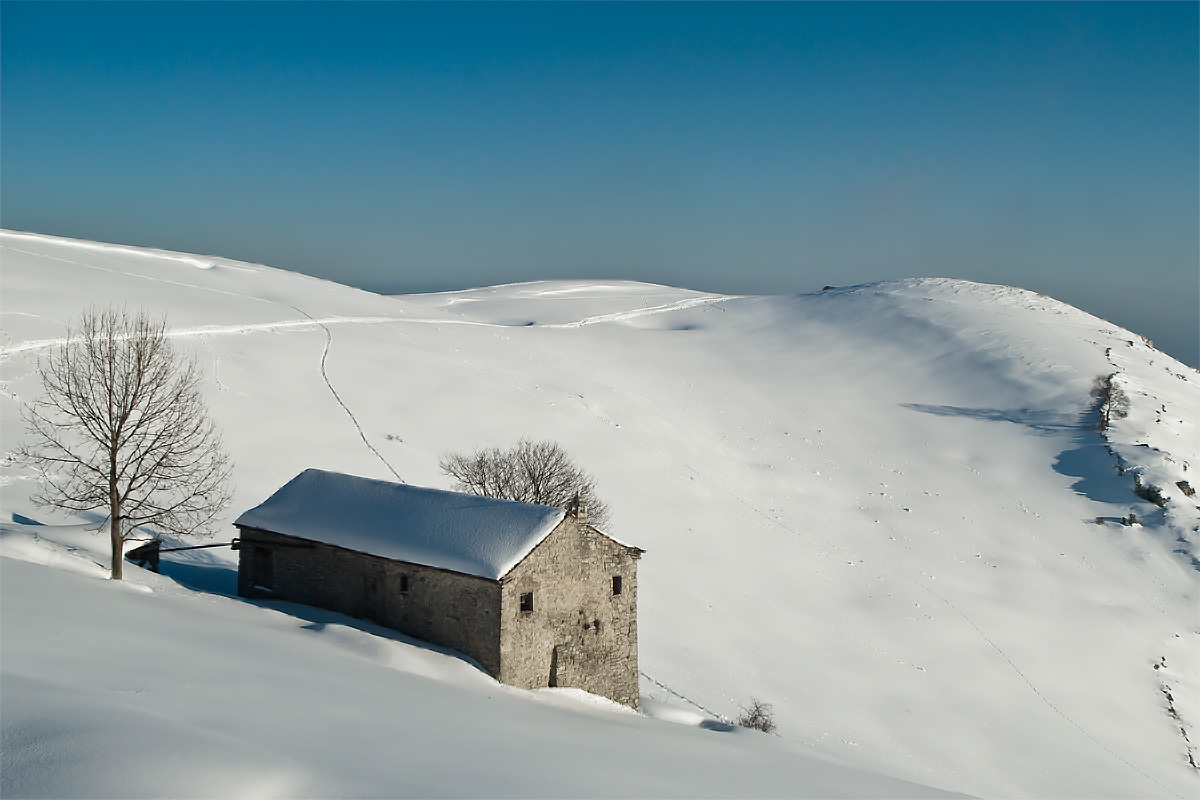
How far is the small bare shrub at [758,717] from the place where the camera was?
24.1m

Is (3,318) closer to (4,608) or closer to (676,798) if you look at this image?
(4,608)

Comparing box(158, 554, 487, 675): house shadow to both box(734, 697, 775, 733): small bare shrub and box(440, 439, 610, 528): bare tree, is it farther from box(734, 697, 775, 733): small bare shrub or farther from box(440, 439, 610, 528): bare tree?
box(440, 439, 610, 528): bare tree

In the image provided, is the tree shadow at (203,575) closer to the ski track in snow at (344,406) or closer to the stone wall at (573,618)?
the stone wall at (573,618)

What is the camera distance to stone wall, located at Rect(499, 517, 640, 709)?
19688 mm

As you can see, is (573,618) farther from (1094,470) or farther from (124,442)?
(1094,470)

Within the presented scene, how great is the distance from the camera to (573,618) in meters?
21.3

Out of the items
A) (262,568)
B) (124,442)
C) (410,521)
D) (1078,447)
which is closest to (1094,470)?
(1078,447)

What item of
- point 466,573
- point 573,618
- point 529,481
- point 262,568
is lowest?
point 573,618

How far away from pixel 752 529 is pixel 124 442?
29.1m

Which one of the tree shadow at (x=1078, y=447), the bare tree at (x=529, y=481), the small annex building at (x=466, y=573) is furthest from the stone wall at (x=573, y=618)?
the tree shadow at (x=1078, y=447)

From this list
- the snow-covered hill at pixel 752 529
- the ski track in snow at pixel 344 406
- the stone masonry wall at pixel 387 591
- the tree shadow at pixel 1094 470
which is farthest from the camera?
the tree shadow at pixel 1094 470

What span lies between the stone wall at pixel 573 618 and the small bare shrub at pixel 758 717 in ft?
12.1

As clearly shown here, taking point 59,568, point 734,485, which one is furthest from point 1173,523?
point 59,568

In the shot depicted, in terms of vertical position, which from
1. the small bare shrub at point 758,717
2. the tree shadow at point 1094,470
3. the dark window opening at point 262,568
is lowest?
the small bare shrub at point 758,717
